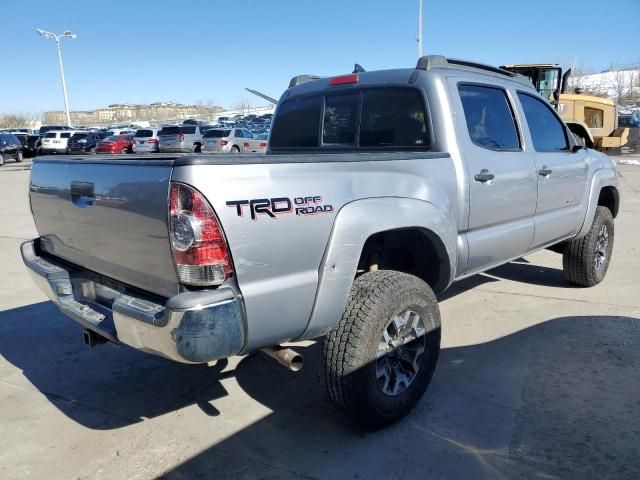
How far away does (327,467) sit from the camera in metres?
2.61

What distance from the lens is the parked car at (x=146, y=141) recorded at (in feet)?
89.0

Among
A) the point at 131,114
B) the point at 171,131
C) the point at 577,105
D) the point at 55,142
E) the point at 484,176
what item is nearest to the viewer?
the point at 484,176

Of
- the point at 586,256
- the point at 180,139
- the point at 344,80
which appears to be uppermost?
the point at 344,80

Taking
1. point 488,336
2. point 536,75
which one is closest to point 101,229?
point 488,336

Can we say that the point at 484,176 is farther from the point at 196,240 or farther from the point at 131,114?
the point at 131,114

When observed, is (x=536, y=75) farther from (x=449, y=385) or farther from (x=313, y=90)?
(x=449, y=385)

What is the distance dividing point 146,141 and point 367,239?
26.9 meters

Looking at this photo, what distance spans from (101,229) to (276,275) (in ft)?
3.15

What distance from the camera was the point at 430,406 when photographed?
10.3ft

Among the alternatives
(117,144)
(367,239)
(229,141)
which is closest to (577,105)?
(229,141)

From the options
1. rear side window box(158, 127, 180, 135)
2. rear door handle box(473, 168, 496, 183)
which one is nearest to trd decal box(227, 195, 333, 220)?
rear door handle box(473, 168, 496, 183)

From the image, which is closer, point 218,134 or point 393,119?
point 393,119

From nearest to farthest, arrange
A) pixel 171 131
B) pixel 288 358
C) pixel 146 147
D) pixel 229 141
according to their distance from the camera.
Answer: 1. pixel 288 358
2. pixel 229 141
3. pixel 146 147
4. pixel 171 131

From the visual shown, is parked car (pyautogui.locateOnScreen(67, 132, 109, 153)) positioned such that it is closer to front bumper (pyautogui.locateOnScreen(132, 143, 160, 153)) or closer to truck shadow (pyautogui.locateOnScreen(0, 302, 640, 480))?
front bumper (pyautogui.locateOnScreen(132, 143, 160, 153))
